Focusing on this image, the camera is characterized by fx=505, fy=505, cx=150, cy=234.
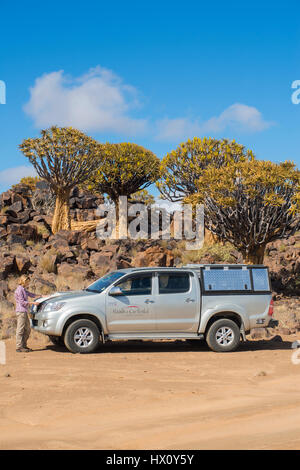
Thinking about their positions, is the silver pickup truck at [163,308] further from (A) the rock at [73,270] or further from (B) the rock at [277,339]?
(A) the rock at [73,270]

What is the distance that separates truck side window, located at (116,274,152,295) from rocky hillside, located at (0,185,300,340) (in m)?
5.33

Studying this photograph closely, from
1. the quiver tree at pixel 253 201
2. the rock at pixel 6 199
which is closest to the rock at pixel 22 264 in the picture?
the quiver tree at pixel 253 201

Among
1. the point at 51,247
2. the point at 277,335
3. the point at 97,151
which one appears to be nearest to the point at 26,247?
the point at 51,247

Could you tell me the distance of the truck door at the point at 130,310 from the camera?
35.0ft

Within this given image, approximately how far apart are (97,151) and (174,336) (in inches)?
888

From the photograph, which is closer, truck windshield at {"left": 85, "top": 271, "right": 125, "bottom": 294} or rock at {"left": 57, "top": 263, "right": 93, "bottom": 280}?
truck windshield at {"left": 85, "top": 271, "right": 125, "bottom": 294}

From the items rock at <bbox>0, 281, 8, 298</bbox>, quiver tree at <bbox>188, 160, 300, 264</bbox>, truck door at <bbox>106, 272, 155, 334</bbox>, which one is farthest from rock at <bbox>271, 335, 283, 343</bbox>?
rock at <bbox>0, 281, 8, 298</bbox>

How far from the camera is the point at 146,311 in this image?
10.8 meters

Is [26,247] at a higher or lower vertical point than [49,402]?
higher

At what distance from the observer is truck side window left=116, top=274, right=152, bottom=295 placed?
1096 centimetres

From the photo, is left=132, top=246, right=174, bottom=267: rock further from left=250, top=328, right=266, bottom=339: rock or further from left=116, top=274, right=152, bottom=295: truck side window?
left=116, top=274, right=152, bottom=295: truck side window

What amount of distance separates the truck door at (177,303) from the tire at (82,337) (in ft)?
4.56

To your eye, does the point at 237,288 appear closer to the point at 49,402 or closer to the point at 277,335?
the point at 277,335
